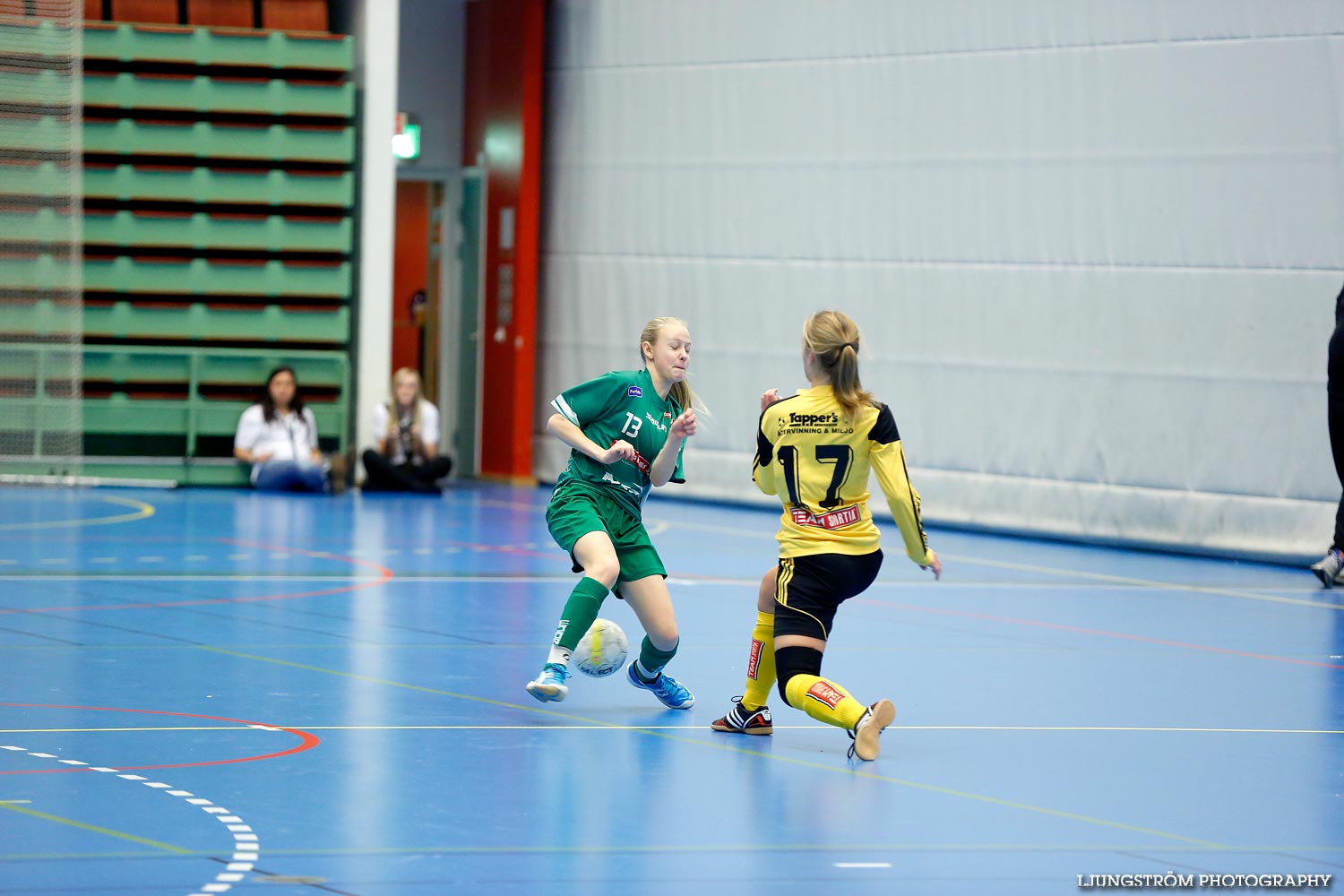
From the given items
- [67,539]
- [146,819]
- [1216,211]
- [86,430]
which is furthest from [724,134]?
[146,819]

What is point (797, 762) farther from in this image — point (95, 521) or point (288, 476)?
point (288, 476)

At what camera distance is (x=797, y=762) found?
573 cm

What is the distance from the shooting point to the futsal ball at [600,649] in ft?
22.0

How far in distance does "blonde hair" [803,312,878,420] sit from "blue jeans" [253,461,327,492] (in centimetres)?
1096

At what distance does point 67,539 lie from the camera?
11.8 meters

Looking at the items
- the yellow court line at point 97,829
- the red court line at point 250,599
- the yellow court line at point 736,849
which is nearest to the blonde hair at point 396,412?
the red court line at point 250,599

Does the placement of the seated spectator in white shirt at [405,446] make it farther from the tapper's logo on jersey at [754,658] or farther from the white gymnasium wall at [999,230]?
the tapper's logo on jersey at [754,658]

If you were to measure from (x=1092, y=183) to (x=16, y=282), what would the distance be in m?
9.57

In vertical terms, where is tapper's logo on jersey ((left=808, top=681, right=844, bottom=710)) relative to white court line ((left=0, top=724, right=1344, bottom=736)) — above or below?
above

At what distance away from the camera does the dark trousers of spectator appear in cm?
1675

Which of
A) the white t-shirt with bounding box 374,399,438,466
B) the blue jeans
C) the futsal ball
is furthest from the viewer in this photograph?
the white t-shirt with bounding box 374,399,438,466

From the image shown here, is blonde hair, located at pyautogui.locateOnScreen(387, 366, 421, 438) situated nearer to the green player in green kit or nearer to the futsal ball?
the green player in green kit

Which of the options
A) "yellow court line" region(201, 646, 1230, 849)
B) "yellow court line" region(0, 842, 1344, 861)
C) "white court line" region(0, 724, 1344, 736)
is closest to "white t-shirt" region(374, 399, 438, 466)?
"yellow court line" region(201, 646, 1230, 849)

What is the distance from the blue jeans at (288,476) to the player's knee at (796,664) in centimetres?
1095
